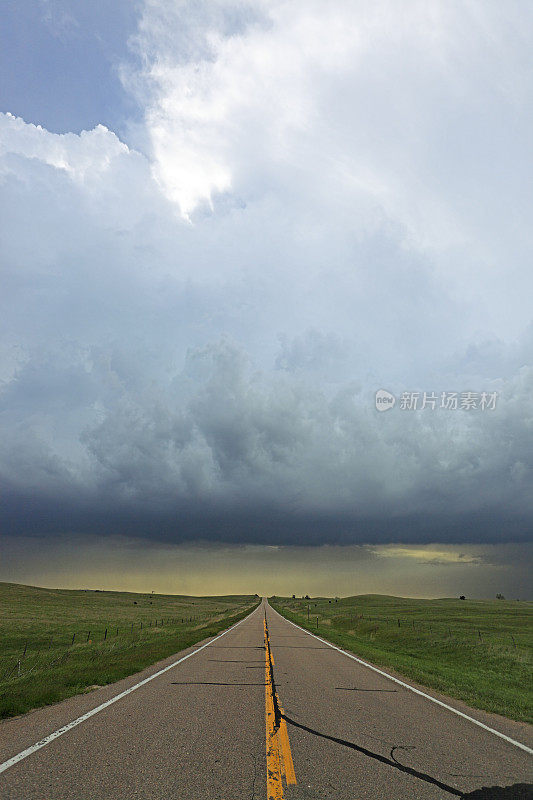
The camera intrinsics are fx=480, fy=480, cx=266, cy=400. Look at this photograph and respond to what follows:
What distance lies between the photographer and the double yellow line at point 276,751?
5.66 m

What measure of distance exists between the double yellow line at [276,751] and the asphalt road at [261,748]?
23 mm

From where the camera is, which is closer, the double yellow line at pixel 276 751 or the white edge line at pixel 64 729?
the double yellow line at pixel 276 751

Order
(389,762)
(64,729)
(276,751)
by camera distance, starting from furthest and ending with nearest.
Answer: (64,729) → (276,751) → (389,762)

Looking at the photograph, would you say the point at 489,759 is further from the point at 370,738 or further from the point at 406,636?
the point at 406,636

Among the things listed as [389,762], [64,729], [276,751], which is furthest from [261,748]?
[64,729]

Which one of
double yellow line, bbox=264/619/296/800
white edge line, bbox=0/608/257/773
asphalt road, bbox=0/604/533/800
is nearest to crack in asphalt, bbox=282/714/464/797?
asphalt road, bbox=0/604/533/800

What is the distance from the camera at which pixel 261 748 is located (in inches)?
280

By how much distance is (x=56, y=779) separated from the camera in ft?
18.7

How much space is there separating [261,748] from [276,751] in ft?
0.91

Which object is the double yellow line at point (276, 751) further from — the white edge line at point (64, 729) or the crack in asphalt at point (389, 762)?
the white edge line at point (64, 729)

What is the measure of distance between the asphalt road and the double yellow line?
0.02 m

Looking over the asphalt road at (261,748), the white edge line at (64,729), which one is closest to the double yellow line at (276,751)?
the asphalt road at (261,748)

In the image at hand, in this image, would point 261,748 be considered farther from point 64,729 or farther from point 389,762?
point 64,729

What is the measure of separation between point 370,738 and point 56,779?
15.8 feet
